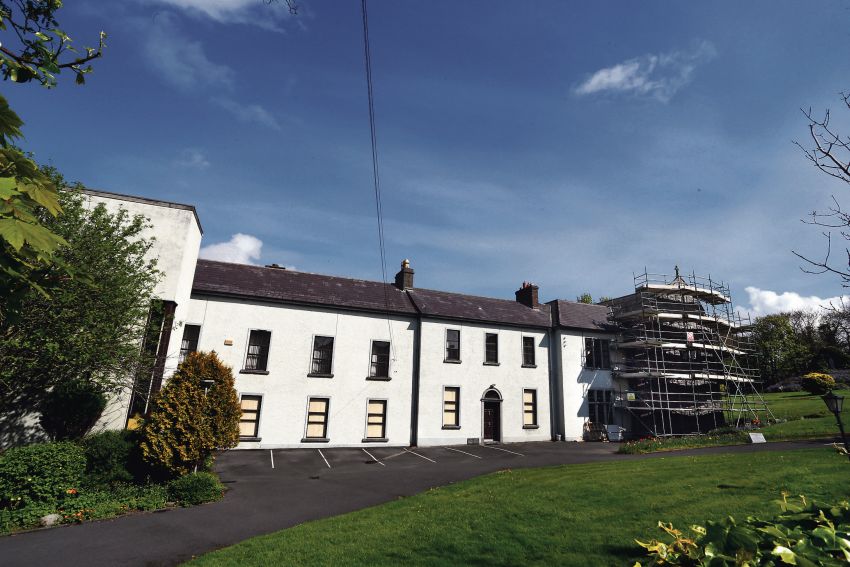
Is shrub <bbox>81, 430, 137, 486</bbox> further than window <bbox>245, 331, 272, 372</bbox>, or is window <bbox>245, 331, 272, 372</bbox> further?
window <bbox>245, 331, 272, 372</bbox>

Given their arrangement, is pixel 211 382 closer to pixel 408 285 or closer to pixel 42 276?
pixel 42 276

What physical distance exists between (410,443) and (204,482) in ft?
46.6

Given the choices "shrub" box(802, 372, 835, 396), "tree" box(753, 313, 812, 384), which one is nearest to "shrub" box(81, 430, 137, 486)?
"shrub" box(802, 372, 835, 396)

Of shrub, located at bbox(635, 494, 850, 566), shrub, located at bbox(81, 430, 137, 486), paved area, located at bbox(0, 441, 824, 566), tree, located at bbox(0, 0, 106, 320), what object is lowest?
paved area, located at bbox(0, 441, 824, 566)

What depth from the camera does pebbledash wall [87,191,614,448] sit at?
22.8m

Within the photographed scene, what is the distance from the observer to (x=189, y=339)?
891 inches

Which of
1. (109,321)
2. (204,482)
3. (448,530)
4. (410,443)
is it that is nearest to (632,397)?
(410,443)

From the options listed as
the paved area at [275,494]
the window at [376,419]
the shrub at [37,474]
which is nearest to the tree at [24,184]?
the paved area at [275,494]

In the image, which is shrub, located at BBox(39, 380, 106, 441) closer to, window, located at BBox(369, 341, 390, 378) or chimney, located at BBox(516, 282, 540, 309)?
window, located at BBox(369, 341, 390, 378)

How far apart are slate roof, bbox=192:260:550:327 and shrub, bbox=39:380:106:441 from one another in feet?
31.7

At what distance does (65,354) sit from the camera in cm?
1189

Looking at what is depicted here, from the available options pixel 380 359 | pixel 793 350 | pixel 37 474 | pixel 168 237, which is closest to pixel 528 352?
pixel 380 359

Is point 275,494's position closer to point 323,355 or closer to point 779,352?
point 323,355

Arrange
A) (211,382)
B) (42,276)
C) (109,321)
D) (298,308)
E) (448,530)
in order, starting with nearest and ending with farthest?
1. (42,276)
2. (448,530)
3. (109,321)
4. (211,382)
5. (298,308)
